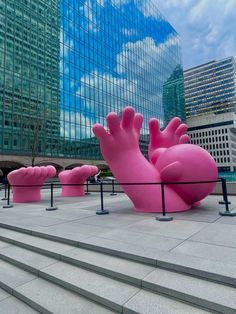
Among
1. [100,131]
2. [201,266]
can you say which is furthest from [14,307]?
[100,131]

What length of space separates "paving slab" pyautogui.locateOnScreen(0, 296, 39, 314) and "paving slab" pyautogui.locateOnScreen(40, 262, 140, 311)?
506 mm

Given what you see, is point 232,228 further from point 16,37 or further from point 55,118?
point 16,37

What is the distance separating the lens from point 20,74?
3969 centimetres

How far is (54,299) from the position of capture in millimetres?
3312

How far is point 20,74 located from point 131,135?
3720 centimetres

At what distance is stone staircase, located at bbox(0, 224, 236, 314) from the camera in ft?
9.50

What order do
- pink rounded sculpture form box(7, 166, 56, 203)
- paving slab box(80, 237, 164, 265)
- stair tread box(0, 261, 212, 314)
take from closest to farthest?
1. stair tread box(0, 261, 212, 314)
2. paving slab box(80, 237, 164, 265)
3. pink rounded sculpture form box(7, 166, 56, 203)

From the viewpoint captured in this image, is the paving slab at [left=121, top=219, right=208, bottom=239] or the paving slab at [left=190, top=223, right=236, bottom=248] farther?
the paving slab at [left=121, top=219, right=208, bottom=239]

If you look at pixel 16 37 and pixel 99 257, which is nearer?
pixel 99 257

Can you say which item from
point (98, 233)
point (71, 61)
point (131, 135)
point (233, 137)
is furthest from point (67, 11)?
point (233, 137)

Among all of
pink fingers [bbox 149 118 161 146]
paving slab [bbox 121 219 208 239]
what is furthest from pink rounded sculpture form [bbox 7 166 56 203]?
paving slab [bbox 121 219 208 239]

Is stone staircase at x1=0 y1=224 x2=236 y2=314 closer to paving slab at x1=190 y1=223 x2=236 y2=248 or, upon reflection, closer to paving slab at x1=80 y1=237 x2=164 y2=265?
paving slab at x1=80 y1=237 x2=164 y2=265

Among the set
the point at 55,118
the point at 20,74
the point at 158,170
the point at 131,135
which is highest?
the point at 20,74

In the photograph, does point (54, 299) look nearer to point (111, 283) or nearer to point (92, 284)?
point (92, 284)
